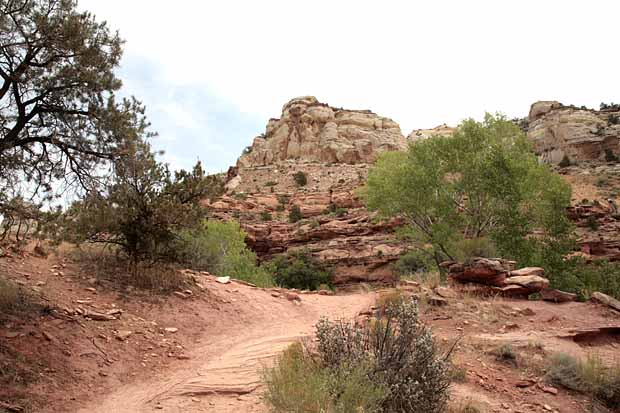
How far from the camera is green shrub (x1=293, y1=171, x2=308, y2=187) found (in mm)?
51963

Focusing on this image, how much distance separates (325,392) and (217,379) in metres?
2.69

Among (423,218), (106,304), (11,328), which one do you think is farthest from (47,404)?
(423,218)

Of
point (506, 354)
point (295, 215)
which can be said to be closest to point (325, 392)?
point (506, 354)

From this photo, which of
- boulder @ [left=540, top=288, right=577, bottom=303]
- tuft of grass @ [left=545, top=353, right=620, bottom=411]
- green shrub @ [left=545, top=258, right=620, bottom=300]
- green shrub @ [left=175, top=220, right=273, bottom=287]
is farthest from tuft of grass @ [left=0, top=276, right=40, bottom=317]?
green shrub @ [left=545, top=258, right=620, bottom=300]

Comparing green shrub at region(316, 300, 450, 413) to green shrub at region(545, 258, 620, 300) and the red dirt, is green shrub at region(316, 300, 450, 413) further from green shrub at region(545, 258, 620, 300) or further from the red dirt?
green shrub at region(545, 258, 620, 300)

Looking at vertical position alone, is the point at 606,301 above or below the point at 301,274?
above

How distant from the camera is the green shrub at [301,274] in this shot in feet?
98.9

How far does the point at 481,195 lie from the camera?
55.6ft

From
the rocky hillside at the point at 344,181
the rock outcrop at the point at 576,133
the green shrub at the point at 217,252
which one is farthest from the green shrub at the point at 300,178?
the green shrub at the point at 217,252

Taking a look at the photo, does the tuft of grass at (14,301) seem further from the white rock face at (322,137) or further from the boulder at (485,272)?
the white rock face at (322,137)

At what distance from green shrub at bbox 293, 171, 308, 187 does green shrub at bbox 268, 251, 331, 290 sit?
2076 centimetres

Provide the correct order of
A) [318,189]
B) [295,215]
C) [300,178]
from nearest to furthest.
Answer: [295,215]
[318,189]
[300,178]

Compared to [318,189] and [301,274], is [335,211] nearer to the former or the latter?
[318,189]

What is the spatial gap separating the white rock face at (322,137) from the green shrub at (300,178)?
704cm
